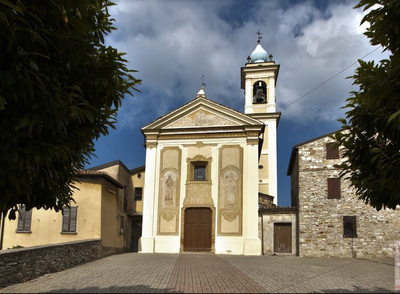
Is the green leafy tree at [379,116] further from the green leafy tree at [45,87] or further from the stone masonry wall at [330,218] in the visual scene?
the stone masonry wall at [330,218]

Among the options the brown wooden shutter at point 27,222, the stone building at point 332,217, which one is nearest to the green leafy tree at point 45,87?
the brown wooden shutter at point 27,222

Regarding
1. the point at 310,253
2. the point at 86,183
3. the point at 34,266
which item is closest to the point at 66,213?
the point at 86,183

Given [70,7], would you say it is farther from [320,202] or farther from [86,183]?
[320,202]

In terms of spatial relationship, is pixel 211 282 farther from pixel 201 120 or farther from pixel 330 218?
pixel 201 120

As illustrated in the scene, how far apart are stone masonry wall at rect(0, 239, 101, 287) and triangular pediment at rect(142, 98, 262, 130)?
9970mm

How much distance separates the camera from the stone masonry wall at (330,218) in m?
19.8

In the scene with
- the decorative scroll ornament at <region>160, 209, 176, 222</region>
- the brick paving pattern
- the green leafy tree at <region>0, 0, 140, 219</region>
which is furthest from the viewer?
the decorative scroll ornament at <region>160, 209, 176, 222</region>

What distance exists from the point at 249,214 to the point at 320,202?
398cm

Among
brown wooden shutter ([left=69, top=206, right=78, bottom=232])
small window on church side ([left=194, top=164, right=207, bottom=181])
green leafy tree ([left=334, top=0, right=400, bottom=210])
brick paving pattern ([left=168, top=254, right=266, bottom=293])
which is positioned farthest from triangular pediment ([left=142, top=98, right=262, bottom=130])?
green leafy tree ([left=334, top=0, right=400, bottom=210])

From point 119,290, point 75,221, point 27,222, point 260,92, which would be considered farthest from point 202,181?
point 260,92

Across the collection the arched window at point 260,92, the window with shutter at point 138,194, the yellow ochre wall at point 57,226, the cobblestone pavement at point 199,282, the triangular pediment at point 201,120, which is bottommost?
the cobblestone pavement at point 199,282

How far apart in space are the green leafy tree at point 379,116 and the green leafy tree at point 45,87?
3222 millimetres

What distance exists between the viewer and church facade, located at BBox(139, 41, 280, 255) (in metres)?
21.5

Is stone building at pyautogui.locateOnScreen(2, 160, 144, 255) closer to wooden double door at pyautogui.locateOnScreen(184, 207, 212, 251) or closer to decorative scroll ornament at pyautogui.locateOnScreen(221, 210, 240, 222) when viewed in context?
wooden double door at pyautogui.locateOnScreen(184, 207, 212, 251)
